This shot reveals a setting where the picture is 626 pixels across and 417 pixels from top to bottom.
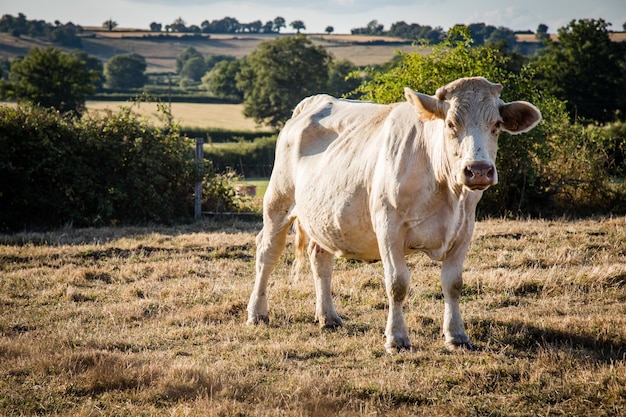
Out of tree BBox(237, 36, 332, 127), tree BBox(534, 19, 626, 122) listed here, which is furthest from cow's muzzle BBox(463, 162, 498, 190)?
tree BBox(237, 36, 332, 127)

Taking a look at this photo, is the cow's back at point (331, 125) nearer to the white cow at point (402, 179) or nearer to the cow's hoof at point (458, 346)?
the white cow at point (402, 179)

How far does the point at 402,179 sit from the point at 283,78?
231 ft

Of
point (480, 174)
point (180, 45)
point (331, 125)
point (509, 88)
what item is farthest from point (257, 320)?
point (180, 45)

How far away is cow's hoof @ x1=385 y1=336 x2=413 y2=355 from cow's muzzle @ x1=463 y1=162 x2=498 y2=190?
1794 mm

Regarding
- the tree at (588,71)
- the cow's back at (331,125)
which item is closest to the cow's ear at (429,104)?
the cow's back at (331,125)

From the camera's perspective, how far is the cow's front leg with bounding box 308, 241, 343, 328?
8445 millimetres

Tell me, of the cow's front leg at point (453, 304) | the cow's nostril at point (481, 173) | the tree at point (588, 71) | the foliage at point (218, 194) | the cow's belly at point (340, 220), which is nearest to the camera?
the cow's nostril at point (481, 173)

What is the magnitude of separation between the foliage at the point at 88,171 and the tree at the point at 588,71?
3315cm

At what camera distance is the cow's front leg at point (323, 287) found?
8445 millimetres

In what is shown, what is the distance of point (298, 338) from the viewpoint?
313 inches

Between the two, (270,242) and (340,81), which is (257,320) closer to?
(270,242)

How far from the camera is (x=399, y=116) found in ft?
24.5

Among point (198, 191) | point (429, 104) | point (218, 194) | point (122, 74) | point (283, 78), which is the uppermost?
point (429, 104)

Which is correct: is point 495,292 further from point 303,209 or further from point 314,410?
point 314,410
